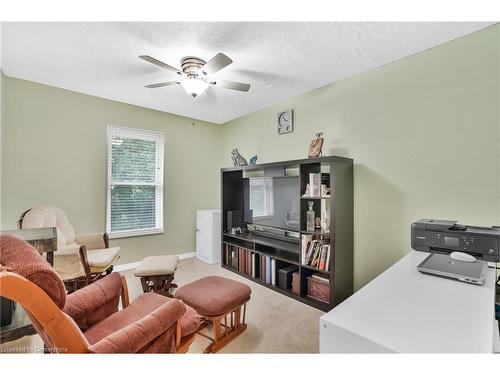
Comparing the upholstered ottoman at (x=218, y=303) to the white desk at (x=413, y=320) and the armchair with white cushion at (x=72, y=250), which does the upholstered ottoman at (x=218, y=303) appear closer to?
the white desk at (x=413, y=320)

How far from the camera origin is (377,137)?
2361 mm

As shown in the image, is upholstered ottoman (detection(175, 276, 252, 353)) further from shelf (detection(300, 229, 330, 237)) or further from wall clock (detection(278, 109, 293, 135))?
wall clock (detection(278, 109, 293, 135))

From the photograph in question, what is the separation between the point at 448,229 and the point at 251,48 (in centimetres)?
193

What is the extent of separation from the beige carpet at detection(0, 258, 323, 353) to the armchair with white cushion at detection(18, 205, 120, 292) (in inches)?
19.4

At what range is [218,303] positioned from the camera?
1.72 meters

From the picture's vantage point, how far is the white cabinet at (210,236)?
145 inches

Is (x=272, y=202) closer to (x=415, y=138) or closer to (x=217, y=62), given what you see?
(x=415, y=138)

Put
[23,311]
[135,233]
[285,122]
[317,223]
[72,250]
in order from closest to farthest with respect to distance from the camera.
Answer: [23,311] → [72,250] → [317,223] → [285,122] → [135,233]

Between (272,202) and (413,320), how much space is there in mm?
2319

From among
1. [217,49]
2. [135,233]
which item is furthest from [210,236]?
[217,49]

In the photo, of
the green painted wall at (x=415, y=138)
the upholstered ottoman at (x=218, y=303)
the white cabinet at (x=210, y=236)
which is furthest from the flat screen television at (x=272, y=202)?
the upholstered ottoman at (x=218, y=303)
